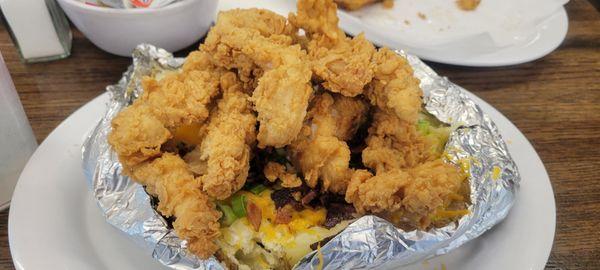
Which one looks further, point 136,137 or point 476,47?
point 476,47

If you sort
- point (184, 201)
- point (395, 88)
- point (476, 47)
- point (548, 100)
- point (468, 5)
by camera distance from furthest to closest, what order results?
point (468, 5), point (476, 47), point (548, 100), point (395, 88), point (184, 201)

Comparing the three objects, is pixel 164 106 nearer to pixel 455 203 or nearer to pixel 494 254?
pixel 455 203

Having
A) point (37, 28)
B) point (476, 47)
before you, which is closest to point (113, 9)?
point (37, 28)

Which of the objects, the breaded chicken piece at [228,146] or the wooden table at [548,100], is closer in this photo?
the breaded chicken piece at [228,146]

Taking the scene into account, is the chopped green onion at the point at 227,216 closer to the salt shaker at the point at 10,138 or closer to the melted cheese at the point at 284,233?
the melted cheese at the point at 284,233

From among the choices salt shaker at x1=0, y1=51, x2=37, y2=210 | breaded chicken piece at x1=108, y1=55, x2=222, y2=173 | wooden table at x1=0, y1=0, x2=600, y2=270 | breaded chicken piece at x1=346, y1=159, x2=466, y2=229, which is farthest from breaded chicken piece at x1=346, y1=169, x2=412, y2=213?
salt shaker at x1=0, y1=51, x2=37, y2=210

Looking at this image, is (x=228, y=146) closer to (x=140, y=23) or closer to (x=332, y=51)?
(x=332, y=51)

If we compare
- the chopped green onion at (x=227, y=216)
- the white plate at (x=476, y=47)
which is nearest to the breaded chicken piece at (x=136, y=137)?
the chopped green onion at (x=227, y=216)
